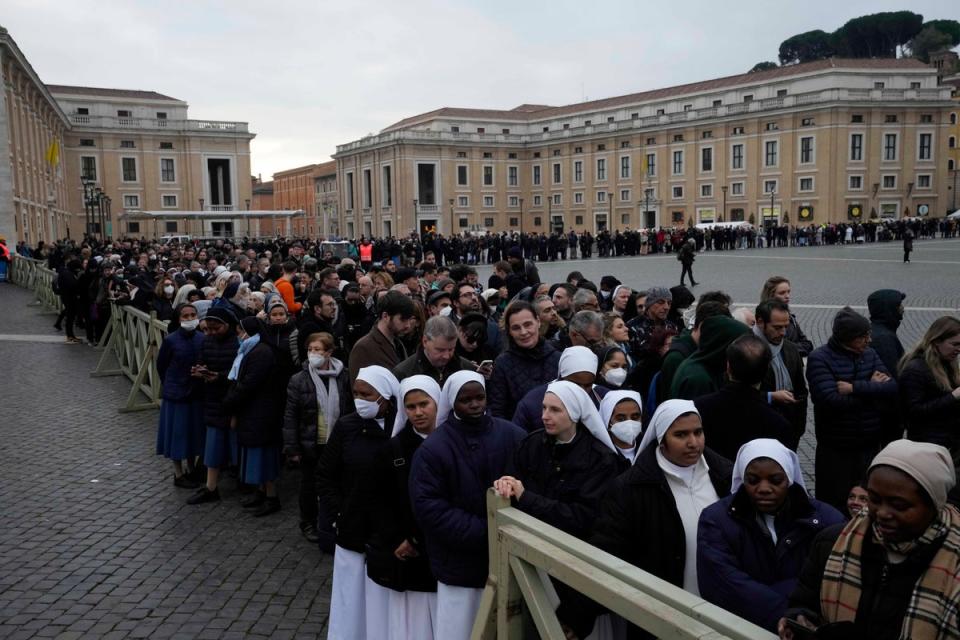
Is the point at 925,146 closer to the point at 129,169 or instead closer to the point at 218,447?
the point at 129,169

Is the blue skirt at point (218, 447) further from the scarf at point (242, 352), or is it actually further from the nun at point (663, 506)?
the nun at point (663, 506)

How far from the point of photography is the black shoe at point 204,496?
21.6 ft

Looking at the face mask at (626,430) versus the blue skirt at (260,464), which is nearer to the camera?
the face mask at (626,430)

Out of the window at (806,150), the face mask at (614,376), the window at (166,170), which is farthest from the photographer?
the window at (166,170)

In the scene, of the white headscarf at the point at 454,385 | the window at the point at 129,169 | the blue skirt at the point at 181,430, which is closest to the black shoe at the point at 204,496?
the blue skirt at the point at 181,430

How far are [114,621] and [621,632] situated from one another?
3152 mm

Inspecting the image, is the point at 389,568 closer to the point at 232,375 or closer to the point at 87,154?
the point at 232,375

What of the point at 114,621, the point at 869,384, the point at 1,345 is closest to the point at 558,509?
the point at 869,384

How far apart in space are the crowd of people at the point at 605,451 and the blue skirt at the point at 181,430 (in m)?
0.02

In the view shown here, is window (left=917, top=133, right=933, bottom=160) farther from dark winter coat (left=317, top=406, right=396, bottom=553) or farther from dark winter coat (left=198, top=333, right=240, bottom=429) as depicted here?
dark winter coat (left=317, top=406, right=396, bottom=553)

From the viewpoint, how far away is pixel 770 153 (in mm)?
63094

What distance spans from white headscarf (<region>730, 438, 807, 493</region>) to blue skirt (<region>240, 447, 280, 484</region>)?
435 cm

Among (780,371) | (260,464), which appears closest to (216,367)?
(260,464)

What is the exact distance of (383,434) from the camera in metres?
4.07
